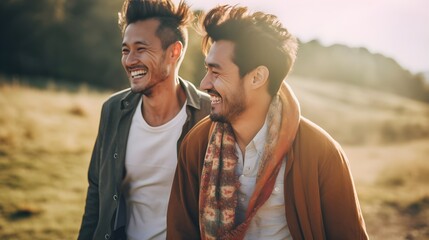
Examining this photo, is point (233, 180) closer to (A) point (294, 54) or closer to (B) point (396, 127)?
(A) point (294, 54)

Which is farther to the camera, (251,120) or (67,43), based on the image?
(67,43)

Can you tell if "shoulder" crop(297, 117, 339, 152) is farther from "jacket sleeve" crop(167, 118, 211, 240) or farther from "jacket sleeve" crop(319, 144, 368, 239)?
"jacket sleeve" crop(167, 118, 211, 240)

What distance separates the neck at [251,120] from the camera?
3.07 meters

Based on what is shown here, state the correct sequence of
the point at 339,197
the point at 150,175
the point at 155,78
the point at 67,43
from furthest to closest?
the point at 67,43 → the point at 155,78 → the point at 150,175 → the point at 339,197

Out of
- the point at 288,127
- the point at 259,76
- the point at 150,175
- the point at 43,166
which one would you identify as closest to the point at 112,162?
the point at 150,175

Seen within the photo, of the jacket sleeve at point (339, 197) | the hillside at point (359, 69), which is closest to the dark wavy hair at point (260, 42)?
the jacket sleeve at point (339, 197)

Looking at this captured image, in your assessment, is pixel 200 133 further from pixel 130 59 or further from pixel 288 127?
pixel 130 59

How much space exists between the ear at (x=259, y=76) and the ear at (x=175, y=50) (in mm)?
1128

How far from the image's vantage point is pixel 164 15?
388 centimetres

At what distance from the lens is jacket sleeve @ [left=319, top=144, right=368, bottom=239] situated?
268 cm

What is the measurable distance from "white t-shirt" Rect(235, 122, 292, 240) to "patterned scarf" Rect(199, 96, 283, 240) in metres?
0.07

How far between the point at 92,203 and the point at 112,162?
1.66 ft

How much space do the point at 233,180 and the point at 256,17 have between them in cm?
117

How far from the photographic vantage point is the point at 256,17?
302cm
